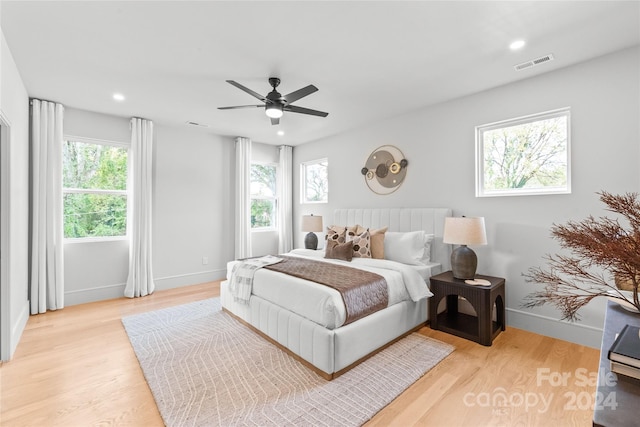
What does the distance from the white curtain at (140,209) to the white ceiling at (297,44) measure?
30.3 inches

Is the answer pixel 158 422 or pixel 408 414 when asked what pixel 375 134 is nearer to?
pixel 408 414

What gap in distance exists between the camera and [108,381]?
2.18 metres

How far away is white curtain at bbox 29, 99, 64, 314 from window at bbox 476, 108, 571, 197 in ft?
17.3

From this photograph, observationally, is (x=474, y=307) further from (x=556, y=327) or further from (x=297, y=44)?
(x=297, y=44)

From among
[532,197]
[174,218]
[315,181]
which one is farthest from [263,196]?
[532,197]

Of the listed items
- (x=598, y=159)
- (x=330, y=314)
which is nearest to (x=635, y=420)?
(x=330, y=314)

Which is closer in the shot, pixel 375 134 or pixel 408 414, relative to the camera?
pixel 408 414

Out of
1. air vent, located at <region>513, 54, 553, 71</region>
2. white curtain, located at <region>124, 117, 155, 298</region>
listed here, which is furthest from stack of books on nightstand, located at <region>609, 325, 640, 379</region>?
white curtain, located at <region>124, 117, 155, 298</region>

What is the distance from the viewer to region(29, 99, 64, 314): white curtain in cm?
351

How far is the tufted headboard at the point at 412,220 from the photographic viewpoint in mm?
3604

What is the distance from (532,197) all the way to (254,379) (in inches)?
126

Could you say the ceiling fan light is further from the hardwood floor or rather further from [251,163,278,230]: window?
[251,163,278,230]: window

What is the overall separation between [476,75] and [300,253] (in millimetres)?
2992

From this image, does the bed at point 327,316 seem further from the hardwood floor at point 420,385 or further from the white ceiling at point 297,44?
the white ceiling at point 297,44
